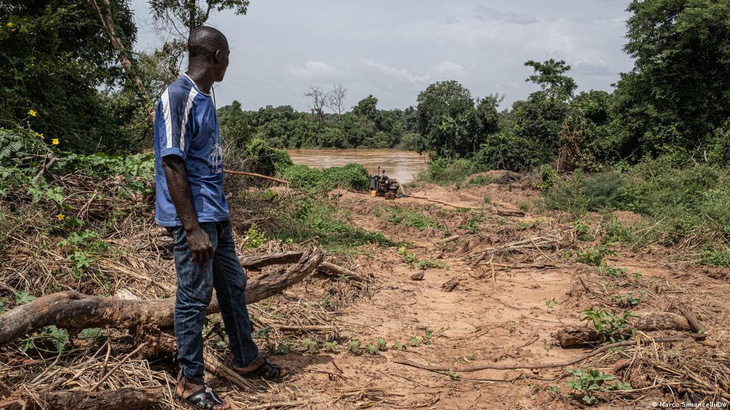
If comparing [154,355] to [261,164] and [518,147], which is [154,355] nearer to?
[261,164]

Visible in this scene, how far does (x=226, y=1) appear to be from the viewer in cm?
1252

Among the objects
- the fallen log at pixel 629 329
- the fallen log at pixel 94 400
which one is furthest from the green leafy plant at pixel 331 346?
the fallen log at pixel 629 329

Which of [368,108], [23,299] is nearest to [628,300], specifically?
[23,299]

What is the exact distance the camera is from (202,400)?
243 cm

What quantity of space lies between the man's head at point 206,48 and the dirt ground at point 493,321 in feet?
5.67

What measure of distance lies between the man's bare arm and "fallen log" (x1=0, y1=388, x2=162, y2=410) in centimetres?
65

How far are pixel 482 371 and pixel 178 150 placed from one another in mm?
2362

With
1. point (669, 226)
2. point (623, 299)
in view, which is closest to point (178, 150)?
point (623, 299)

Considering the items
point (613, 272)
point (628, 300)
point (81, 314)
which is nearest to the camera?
point (81, 314)

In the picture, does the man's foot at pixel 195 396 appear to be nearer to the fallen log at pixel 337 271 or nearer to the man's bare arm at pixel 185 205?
the man's bare arm at pixel 185 205

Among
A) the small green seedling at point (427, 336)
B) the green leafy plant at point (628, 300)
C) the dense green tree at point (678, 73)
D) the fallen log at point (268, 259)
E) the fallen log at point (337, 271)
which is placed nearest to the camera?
the small green seedling at point (427, 336)

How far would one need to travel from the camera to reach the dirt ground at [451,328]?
2730 millimetres

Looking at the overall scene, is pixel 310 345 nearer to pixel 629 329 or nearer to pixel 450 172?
pixel 629 329

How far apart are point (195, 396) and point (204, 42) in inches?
68.0
